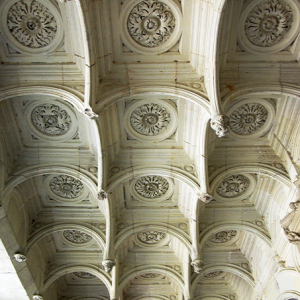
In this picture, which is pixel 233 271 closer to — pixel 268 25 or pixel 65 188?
pixel 65 188

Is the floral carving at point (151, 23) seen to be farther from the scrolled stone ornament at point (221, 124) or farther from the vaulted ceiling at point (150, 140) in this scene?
the scrolled stone ornament at point (221, 124)

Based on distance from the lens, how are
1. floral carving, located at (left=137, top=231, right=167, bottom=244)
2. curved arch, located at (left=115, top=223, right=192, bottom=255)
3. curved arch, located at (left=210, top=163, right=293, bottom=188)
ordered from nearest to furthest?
curved arch, located at (left=210, top=163, right=293, bottom=188)
curved arch, located at (left=115, top=223, right=192, bottom=255)
floral carving, located at (left=137, top=231, right=167, bottom=244)

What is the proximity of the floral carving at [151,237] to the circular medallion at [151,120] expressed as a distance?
4.69m

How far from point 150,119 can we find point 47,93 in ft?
9.50

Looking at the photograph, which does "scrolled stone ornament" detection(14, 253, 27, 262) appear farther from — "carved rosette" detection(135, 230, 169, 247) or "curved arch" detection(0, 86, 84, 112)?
"curved arch" detection(0, 86, 84, 112)

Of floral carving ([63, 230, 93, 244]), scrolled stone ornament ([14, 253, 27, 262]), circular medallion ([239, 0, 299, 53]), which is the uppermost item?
circular medallion ([239, 0, 299, 53])

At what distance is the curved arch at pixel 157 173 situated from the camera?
11039 mm

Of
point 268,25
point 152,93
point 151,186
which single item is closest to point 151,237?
point 151,186

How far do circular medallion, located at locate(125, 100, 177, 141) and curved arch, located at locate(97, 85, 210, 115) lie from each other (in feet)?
2.69

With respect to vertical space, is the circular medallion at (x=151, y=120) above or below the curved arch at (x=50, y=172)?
above

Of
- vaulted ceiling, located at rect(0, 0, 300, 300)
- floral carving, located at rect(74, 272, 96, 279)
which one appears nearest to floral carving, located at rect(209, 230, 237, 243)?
vaulted ceiling, located at rect(0, 0, 300, 300)

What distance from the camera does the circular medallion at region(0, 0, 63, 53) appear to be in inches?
327

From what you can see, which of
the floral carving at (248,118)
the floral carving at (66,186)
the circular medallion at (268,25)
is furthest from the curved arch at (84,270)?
the circular medallion at (268,25)

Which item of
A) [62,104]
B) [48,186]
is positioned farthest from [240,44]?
[48,186]
